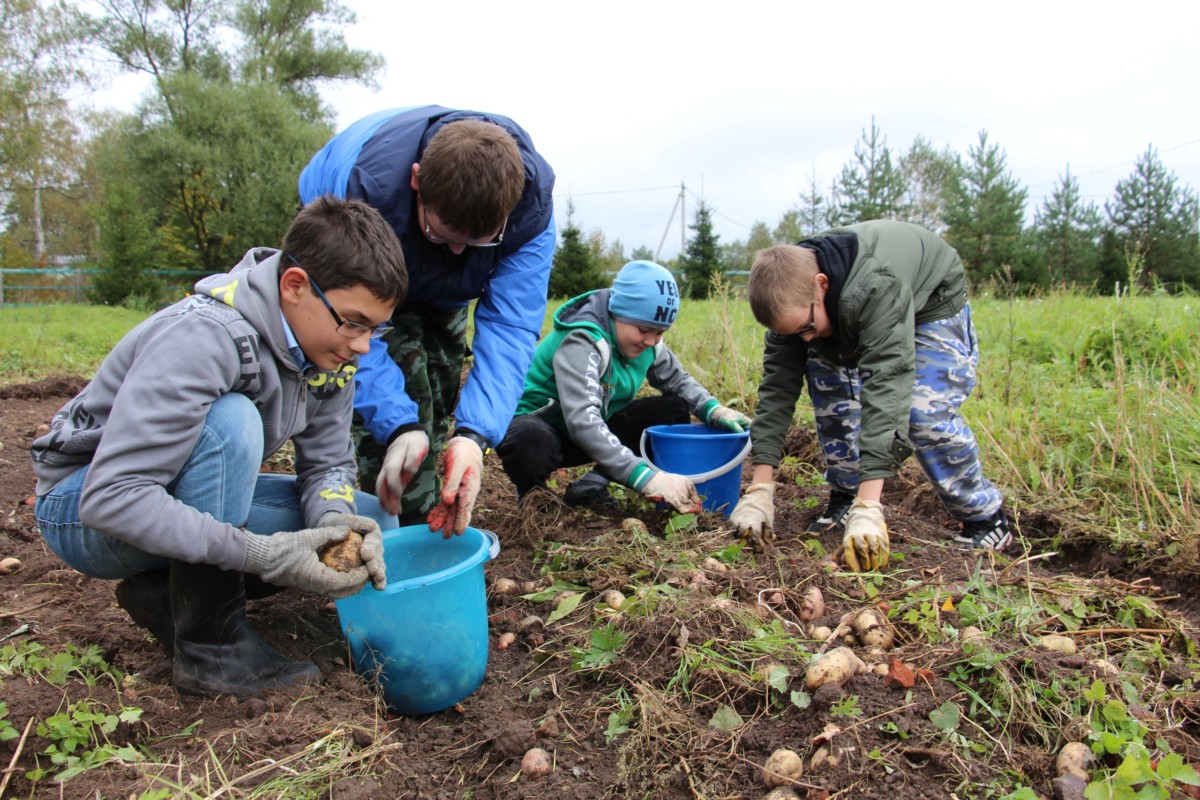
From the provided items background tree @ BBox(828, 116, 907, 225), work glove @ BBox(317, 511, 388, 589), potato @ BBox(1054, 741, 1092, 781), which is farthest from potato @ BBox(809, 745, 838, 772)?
background tree @ BBox(828, 116, 907, 225)

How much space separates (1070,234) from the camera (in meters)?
20.4

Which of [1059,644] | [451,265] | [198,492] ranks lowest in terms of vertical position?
[1059,644]

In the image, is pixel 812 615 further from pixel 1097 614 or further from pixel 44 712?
pixel 44 712

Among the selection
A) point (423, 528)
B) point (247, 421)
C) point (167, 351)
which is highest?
point (167, 351)

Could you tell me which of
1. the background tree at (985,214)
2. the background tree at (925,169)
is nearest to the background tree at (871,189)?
the background tree at (985,214)

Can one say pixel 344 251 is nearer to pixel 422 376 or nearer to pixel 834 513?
pixel 422 376

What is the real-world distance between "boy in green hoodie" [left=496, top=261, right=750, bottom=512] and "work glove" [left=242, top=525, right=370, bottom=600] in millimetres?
1277

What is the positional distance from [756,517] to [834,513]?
555 millimetres

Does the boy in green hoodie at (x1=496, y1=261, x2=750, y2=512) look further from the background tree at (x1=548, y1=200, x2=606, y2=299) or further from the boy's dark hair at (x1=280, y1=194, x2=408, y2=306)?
the background tree at (x1=548, y1=200, x2=606, y2=299)

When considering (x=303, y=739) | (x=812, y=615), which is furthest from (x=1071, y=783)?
(x=303, y=739)

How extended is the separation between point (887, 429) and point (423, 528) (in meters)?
1.38

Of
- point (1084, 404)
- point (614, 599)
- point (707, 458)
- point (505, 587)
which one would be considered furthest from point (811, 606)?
point (1084, 404)

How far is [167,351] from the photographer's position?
1482 mm

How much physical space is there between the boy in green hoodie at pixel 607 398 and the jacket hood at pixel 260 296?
1.31 metres
